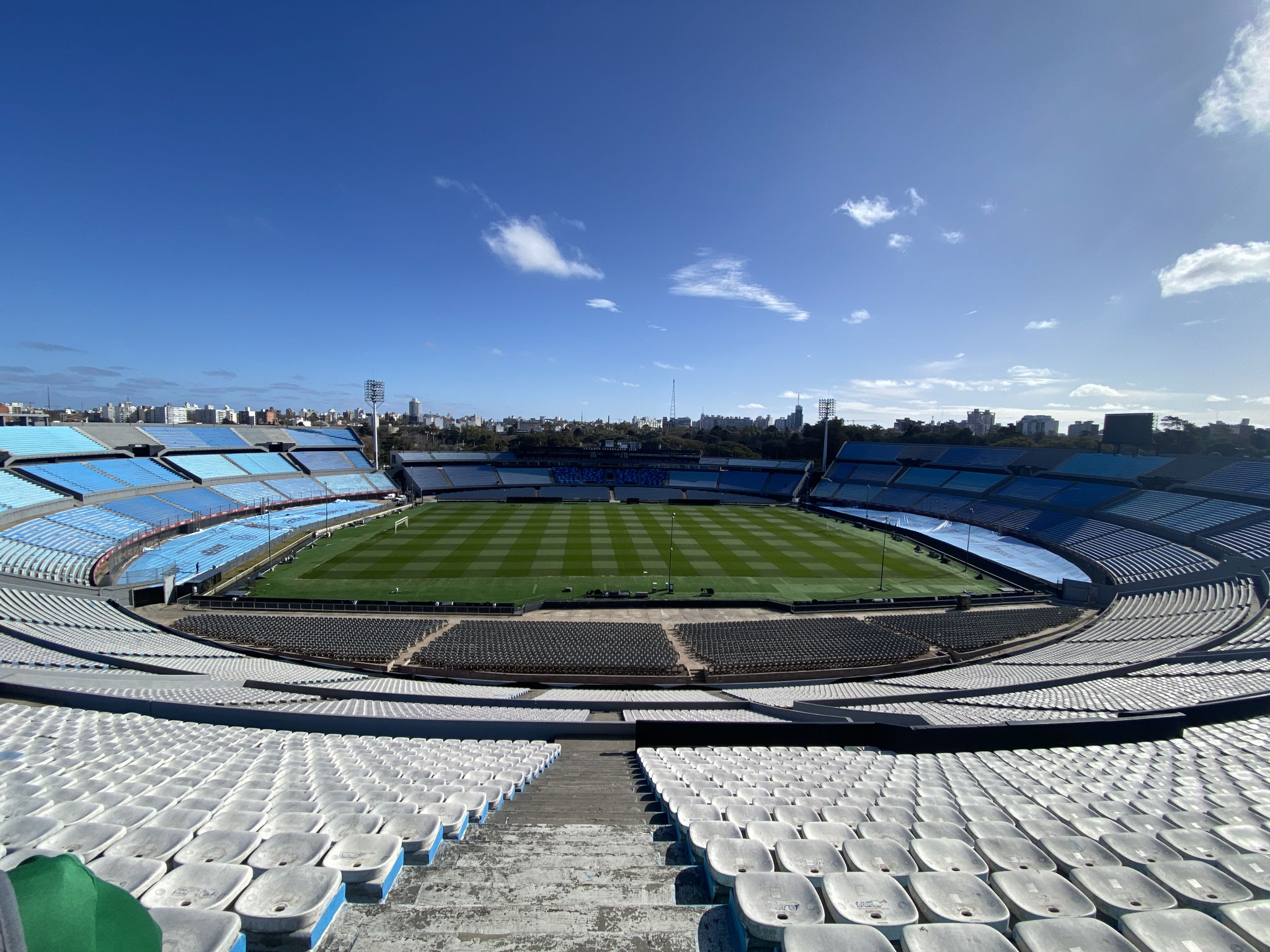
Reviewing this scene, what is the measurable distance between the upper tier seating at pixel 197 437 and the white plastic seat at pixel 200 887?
228 ft

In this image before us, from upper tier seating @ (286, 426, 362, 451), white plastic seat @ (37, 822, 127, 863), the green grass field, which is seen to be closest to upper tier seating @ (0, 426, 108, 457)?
the green grass field

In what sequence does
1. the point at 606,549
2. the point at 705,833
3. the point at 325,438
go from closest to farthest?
the point at 705,833
the point at 606,549
the point at 325,438

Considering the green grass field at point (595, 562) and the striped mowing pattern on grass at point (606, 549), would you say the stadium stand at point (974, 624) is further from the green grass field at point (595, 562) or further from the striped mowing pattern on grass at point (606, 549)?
the striped mowing pattern on grass at point (606, 549)

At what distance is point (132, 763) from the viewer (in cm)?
730

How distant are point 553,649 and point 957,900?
22184mm

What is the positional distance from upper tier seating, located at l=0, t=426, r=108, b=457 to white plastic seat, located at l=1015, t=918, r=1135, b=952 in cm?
6065

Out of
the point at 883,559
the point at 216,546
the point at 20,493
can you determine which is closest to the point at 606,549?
the point at 883,559

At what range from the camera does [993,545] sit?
46625mm

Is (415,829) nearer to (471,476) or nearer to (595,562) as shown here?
(595,562)

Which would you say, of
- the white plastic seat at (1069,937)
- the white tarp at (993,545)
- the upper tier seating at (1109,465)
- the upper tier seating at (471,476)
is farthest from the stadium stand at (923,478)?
the white plastic seat at (1069,937)

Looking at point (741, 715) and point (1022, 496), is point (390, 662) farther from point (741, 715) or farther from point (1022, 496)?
point (1022, 496)

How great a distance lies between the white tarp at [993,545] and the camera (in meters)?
38.4

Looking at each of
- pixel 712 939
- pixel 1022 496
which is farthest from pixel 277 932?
pixel 1022 496

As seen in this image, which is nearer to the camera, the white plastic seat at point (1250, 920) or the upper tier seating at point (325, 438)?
the white plastic seat at point (1250, 920)
